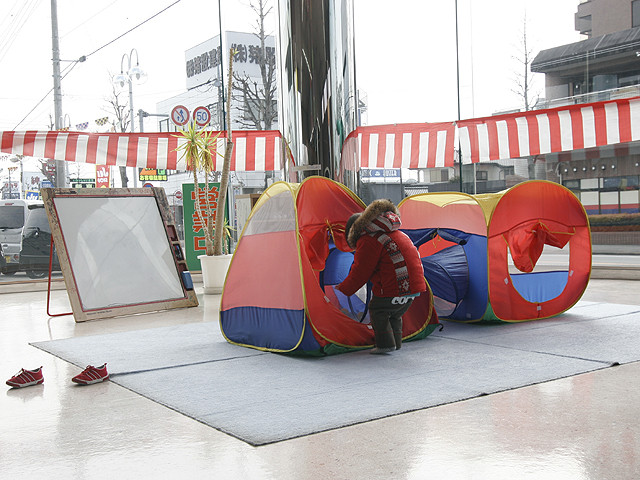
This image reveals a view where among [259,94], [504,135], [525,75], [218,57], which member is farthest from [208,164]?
[525,75]

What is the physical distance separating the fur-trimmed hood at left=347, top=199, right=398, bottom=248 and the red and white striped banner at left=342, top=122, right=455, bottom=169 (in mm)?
5537

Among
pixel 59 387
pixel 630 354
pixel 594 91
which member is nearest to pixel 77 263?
pixel 59 387

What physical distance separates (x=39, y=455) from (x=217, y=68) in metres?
8.86

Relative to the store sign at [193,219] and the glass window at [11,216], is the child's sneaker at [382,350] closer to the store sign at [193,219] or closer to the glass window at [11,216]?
the store sign at [193,219]

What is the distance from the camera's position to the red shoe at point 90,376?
11.6 feet

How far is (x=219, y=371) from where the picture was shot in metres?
3.76

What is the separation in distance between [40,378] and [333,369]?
160 centimetres

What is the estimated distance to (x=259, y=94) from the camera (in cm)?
1112

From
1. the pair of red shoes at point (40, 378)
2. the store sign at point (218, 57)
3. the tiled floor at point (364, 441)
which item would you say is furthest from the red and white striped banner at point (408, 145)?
the pair of red shoes at point (40, 378)

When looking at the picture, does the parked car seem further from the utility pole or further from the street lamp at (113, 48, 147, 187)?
the street lamp at (113, 48, 147, 187)

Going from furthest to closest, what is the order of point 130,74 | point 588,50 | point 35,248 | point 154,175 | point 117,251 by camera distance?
point 154,175 → point 130,74 → point 35,248 → point 588,50 → point 117,251

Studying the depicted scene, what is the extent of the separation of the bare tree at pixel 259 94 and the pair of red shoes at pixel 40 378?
25.3ft

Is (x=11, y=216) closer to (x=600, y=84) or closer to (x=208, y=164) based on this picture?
(x=208, y=164)

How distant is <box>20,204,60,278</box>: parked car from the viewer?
9.44 metres
